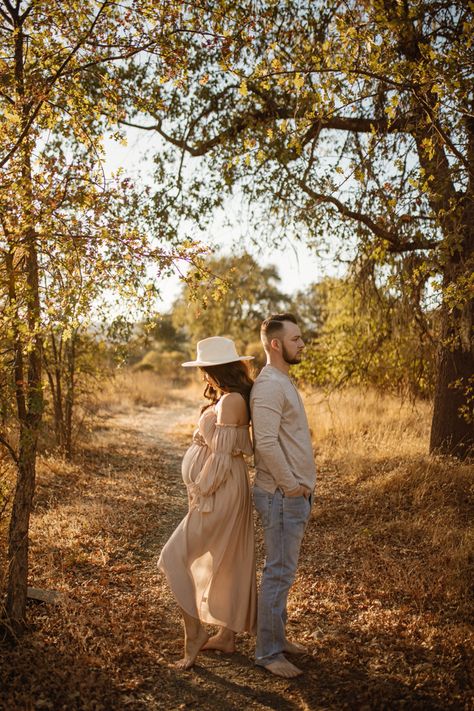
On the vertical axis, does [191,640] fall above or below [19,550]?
below

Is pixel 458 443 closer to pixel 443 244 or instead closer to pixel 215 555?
pixel 443 244

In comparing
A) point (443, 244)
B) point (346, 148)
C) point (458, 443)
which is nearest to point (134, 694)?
point (443, 244)

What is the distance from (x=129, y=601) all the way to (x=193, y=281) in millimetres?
2655

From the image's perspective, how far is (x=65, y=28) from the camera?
4348mm

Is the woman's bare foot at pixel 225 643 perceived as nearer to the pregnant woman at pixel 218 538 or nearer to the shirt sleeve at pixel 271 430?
the pregnant woman at pixel 218 538

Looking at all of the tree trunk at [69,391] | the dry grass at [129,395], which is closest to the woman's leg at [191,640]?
the tree trunk at [69,391]

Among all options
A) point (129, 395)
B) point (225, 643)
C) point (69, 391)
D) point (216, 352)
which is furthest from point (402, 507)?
point (129, 395)

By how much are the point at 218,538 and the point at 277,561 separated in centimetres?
41

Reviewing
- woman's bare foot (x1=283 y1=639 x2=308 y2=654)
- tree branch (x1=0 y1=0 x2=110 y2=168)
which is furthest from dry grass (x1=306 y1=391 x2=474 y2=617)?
tree branch (x1=0 y1=0 x2=110 y2=168)

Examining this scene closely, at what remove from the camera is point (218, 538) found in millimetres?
4020

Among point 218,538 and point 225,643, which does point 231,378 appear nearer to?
point 218,538

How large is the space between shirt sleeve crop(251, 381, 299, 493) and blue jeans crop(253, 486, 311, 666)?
0.43 feet

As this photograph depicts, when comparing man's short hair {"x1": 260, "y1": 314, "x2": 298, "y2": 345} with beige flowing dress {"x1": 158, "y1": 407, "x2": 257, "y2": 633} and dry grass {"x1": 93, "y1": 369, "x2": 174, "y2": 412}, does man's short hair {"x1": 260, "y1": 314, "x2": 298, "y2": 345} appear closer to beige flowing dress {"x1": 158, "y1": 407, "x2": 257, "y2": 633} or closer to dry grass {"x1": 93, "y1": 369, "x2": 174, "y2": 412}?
beige flowing dress {"x1": 158, "y1": 407, "x2": 257, "y2": 633}

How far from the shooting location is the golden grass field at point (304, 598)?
3648 millimetres
